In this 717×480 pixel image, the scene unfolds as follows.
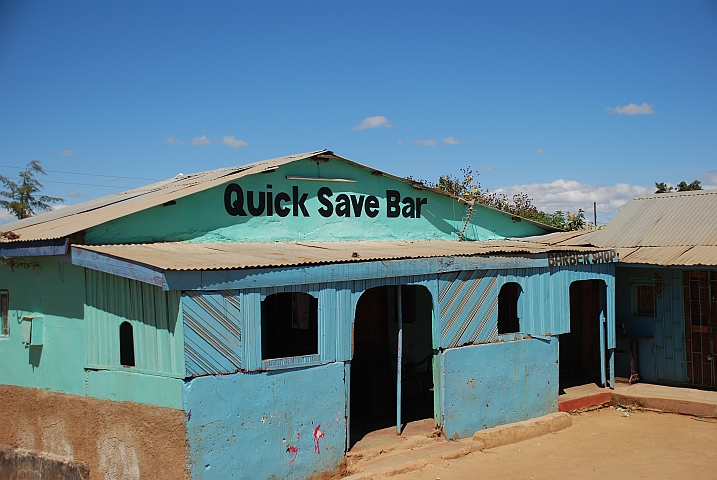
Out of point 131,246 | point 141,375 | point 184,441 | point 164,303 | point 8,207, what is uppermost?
point 8,207

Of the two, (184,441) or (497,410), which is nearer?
(184,441)

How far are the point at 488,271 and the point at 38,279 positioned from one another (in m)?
6.93

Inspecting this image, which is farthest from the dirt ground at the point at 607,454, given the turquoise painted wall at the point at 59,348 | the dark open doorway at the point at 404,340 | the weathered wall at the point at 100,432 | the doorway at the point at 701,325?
the turquoise painted wall at the point at 59,348

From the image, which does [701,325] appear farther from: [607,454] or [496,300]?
[496,300]

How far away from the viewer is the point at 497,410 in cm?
1154

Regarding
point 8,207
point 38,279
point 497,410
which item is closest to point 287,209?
point 38,279

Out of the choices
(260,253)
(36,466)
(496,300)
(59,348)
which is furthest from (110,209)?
(496,300)

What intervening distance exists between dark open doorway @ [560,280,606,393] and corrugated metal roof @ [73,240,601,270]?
360 centimetres

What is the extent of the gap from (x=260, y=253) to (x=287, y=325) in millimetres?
3917

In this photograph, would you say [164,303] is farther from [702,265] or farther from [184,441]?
[702,265]

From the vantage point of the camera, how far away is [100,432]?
352 inches

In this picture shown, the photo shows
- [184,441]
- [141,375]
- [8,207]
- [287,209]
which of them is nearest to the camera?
[184,441]

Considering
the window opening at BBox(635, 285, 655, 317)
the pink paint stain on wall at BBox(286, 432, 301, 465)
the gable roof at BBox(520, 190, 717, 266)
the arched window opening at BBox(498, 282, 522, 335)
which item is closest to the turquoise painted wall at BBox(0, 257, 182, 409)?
the pink paint stain on wall at BBox(286, 432, 301, 465)

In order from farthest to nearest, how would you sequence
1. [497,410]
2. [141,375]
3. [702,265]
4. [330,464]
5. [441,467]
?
1. [702,265]
2. [497,410]
3. [441,467]
4. [330,464]
5. [141,375]
